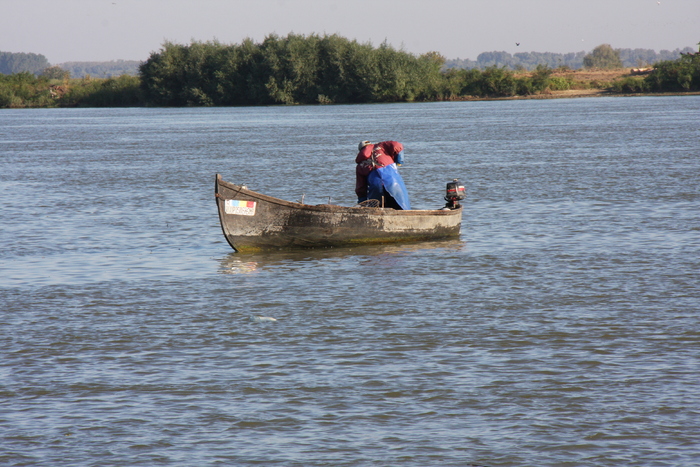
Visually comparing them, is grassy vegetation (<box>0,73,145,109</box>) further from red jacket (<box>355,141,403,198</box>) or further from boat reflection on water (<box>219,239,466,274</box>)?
boat reflection on water (<box>219,239,466,274</box>)

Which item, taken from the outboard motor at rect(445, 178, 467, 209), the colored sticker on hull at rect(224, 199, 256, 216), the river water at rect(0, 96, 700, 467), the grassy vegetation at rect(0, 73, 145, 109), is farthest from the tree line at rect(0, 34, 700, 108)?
the colored sticker on hull at rect(224, 199, 256, 216)

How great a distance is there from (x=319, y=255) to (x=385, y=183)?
6.40ft

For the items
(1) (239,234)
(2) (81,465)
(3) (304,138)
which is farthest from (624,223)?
(3) (304,138)

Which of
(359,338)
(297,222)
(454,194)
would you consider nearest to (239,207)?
(297,222)

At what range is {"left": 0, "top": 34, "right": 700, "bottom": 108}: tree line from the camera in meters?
96.0

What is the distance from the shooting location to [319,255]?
1500 cm

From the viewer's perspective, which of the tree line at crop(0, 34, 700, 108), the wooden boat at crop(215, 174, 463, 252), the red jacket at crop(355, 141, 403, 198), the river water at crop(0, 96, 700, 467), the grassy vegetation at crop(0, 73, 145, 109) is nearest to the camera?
the river water at crop(0, 96, 700, 467)

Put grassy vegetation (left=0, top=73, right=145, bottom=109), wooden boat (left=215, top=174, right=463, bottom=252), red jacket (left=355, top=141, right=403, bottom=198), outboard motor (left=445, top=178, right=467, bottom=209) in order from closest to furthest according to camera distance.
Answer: wooden boat (left=215, top=174, right=463, bottom=252), red jacket (left=355, top=141, right=403, bottom=198), outboard motor (left=445, top=178, right=467, bottom=209), grassy vegetation (left=0, top=73, right=145, bottom=109)

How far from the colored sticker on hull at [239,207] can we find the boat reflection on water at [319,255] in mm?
795

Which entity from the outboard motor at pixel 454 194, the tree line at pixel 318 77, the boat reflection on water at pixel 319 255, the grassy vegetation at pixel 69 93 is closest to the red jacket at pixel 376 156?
the outboard motor at pixel 454 194

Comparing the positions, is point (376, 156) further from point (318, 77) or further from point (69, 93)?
point (69, 93)

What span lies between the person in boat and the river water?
1.11m

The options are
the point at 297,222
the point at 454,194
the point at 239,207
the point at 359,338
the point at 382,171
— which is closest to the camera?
the point at 359,338

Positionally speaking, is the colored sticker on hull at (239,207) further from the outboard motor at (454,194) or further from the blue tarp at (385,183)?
the outboard motor at (454,194)
